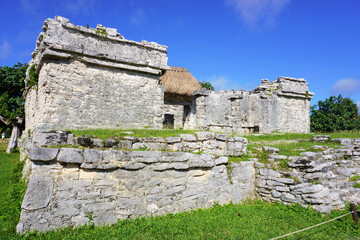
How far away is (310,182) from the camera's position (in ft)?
19.7

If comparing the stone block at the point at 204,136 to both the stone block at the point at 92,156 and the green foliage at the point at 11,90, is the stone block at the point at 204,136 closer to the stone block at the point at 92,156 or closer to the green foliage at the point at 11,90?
the stone block at the point at 92,156

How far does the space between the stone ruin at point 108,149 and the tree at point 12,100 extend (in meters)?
6.92

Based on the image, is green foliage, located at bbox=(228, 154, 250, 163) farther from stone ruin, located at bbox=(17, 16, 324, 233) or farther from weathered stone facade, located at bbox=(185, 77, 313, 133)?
weathered stone facade, located at bbox=(185, 77, 313, 133)

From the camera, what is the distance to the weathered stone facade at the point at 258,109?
44.8 feet

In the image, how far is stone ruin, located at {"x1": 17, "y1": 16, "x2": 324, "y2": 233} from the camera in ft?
13.6

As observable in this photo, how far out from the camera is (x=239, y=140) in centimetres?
688

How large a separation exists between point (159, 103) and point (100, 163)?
15.8 feet

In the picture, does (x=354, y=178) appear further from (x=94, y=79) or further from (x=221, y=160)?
(x=94, y=79)

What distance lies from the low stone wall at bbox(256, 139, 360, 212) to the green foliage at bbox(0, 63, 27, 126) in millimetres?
15455

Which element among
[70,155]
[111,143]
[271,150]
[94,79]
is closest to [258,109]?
[271,150]

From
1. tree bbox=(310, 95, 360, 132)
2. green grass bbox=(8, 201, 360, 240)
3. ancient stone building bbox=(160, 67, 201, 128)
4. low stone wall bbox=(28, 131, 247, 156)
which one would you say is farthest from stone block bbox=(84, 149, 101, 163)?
tree bbox=(310, 95, 360, 132)

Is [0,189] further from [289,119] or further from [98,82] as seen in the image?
[289,119]

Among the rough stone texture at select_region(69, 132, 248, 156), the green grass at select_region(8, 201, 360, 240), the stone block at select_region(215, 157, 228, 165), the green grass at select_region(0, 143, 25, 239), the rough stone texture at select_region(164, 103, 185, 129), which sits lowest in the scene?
the green grass at select_region(8, 201, 360, 240)

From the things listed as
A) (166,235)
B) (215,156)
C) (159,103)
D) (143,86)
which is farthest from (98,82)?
(166,235)
